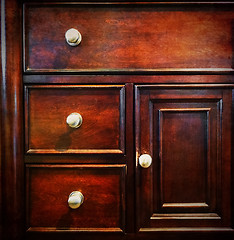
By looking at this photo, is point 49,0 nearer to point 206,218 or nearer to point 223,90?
point 223,90

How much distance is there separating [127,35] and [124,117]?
163 mm

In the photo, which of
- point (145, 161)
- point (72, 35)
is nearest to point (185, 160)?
point (145, 161)

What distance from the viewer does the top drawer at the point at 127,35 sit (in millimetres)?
482

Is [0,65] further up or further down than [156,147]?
further up

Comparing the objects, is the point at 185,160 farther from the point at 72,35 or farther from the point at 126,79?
the point at 72,35

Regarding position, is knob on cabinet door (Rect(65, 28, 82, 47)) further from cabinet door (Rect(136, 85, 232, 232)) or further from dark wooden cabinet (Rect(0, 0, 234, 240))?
cabinet door (Rect(136, 85, 232, 232))

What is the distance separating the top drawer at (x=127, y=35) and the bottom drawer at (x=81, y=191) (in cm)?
21

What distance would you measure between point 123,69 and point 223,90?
0.67ft

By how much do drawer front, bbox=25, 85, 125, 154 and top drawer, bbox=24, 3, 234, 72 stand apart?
5 cm

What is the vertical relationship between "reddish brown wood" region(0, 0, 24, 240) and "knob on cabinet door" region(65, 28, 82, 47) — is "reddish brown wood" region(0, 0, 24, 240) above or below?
below

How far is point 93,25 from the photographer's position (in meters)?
0.48

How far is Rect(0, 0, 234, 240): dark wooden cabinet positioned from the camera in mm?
482

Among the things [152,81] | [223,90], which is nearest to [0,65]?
[152,81]

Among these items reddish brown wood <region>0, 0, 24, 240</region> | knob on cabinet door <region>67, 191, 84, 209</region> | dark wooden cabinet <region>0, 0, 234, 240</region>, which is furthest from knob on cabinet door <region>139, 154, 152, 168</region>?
reddish brown wood <region>0, 0, 24, 240</region>
